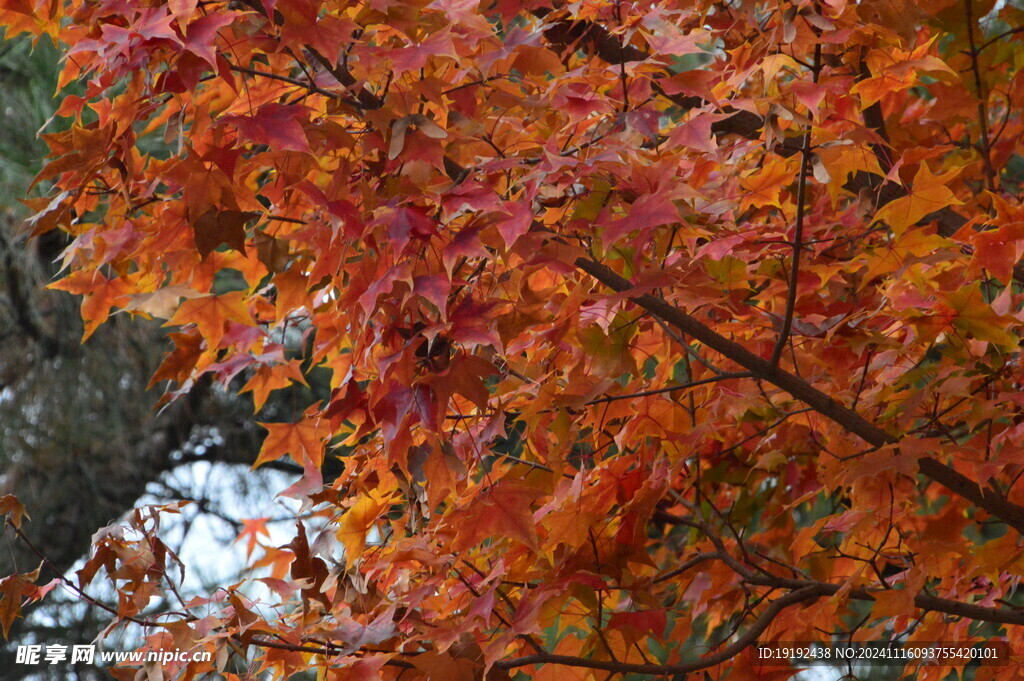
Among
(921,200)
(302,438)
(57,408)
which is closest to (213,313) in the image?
(302,438)

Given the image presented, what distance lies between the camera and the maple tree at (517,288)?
2.89 feet

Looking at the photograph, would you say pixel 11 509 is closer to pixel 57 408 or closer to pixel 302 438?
pixel 302 438

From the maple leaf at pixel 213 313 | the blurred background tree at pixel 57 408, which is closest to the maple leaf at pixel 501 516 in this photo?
the maple leaf at pixel 213 313

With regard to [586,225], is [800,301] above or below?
above

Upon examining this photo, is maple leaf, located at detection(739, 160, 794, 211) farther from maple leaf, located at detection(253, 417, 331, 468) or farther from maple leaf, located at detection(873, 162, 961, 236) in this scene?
maple leaf, located at detection(253, 417, 331, 468)

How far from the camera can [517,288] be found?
3.06 ft

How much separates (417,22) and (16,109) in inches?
77.0

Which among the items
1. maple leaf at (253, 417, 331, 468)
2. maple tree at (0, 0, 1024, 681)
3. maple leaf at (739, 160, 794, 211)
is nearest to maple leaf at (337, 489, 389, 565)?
maple tree at (0, 0, 1024, 681)

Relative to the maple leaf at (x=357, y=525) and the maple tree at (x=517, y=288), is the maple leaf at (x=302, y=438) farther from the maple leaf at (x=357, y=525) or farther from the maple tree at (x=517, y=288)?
the maple leaf at (x=357, y=525)

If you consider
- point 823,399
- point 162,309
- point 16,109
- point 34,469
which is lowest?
point 823,399

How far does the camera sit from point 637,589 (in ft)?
3.60

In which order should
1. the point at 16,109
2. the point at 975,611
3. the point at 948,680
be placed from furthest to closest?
the point at 948,680
the point at 16,109
the point at 975,611

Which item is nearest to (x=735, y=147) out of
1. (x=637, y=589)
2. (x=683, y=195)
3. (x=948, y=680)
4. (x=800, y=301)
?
(x=800, y=301)

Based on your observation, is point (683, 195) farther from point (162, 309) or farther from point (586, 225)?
point (162, 309)
